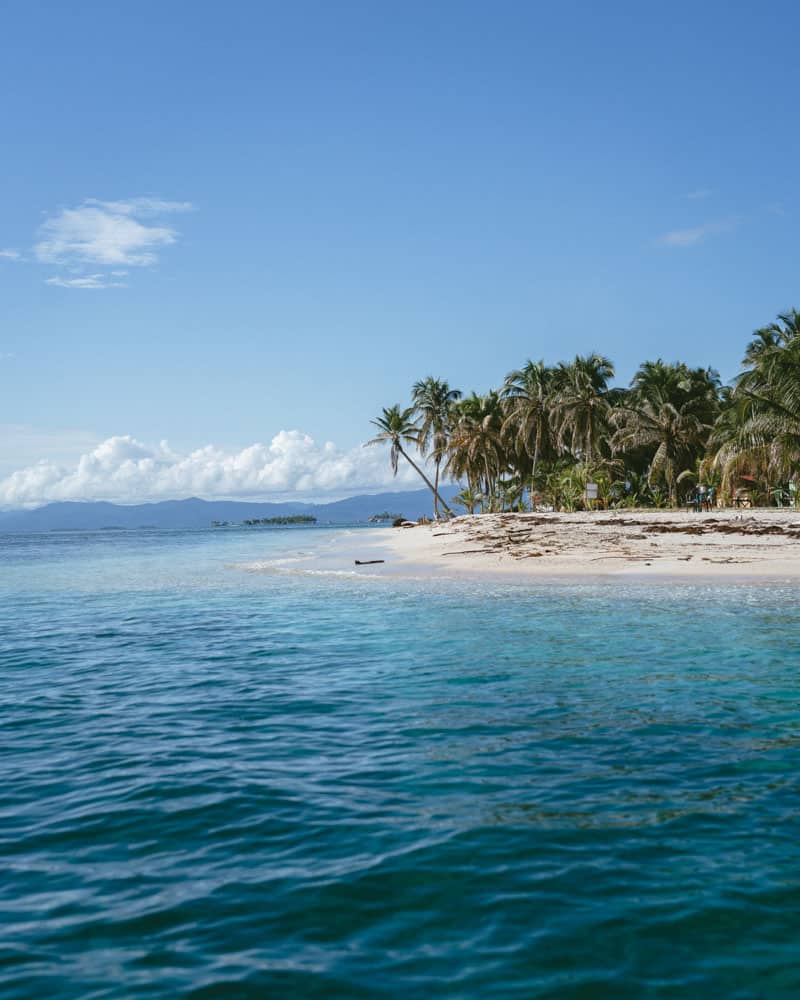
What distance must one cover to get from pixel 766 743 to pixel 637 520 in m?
36.3

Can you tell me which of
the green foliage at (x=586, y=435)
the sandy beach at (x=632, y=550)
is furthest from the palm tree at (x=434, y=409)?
the sandy beach at (x=632, y=550)

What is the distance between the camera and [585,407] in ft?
218

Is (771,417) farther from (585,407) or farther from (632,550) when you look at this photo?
(585,407)

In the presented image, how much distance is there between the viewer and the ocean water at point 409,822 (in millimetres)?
4055

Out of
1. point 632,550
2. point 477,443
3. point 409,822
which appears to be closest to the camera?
point 409,822

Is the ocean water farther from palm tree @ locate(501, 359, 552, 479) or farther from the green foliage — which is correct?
palm tree @ locate(501, 359, 552, 479)

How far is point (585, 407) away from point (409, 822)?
63446mm

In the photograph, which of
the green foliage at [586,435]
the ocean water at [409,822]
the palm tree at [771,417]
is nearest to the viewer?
the ocean water at [409,822]

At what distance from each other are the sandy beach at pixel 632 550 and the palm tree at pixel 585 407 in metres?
23.2

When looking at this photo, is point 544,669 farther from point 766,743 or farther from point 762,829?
point 762,829

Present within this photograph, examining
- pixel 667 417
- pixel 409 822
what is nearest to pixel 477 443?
pixel 667 417

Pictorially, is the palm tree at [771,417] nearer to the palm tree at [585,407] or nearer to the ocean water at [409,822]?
the palm tree at [585,407]

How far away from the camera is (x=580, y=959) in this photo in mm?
4039

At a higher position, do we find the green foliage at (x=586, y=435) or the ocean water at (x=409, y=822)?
the green foliage at (x=586, y=435)
